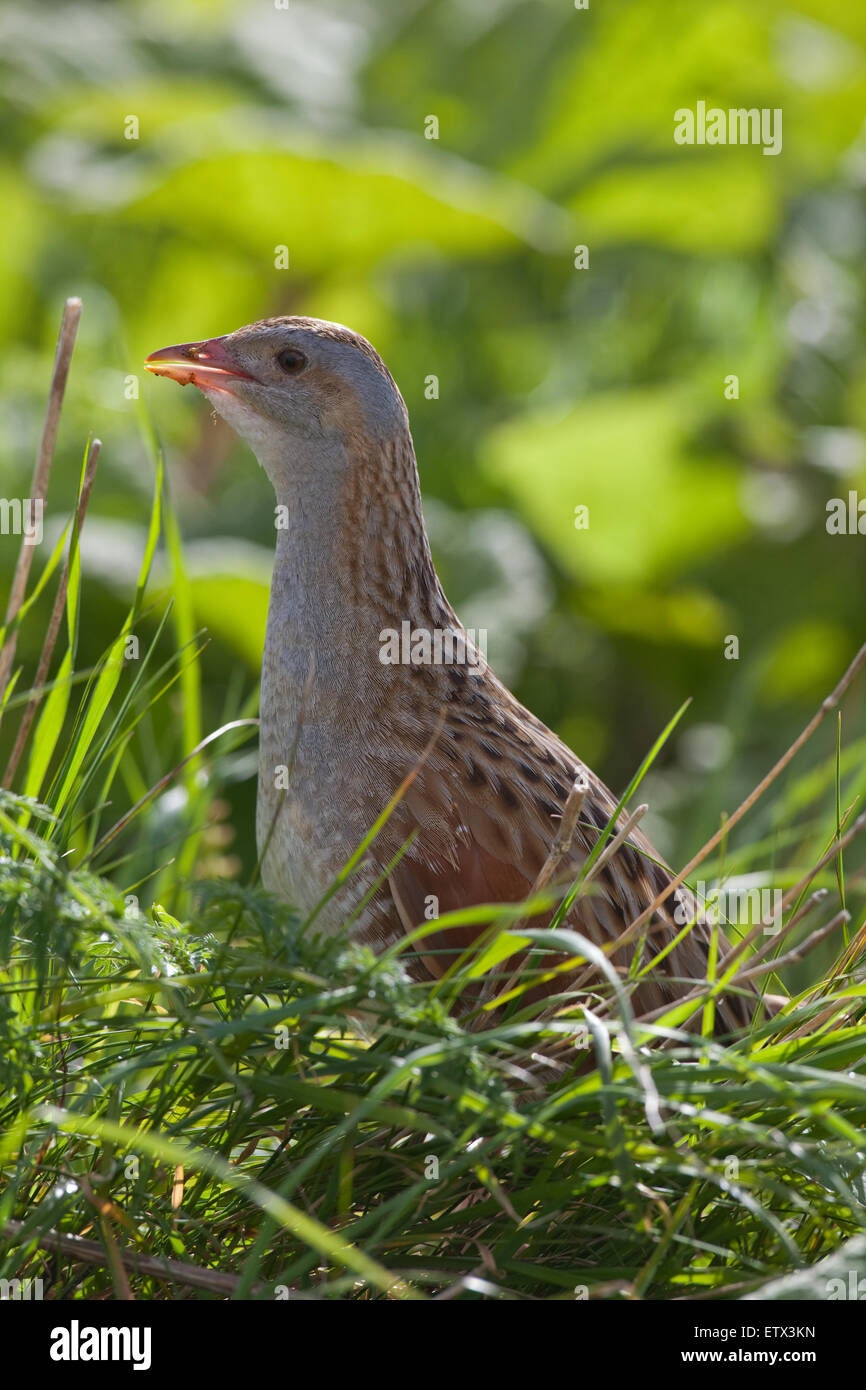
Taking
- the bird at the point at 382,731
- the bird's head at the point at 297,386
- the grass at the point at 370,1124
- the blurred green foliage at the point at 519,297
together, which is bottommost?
the grass at the point at 370,1124

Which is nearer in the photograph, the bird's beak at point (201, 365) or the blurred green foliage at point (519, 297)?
the bird's beak at point (201, 365)

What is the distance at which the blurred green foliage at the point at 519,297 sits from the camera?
15.0ft

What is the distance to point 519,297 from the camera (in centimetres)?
613

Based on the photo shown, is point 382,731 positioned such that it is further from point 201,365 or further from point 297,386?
point 201,365

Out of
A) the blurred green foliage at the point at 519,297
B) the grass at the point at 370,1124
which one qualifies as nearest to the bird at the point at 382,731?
the grass at the point at 370,1124

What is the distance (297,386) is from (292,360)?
46 millimetres

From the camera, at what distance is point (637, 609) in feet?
15.8

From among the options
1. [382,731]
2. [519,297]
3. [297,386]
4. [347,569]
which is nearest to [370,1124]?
[382,731]

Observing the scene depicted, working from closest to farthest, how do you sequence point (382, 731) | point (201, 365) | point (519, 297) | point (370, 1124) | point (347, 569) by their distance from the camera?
point (370, 1124) < point (382, 731) < point (347, 569) < point (201, 365) < point (519, 297)

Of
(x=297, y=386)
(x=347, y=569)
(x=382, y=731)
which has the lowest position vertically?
(x=382, y=731)

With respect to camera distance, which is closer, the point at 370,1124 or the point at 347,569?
the point at 370,1124

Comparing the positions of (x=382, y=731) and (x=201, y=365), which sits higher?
(x=201, y=365)

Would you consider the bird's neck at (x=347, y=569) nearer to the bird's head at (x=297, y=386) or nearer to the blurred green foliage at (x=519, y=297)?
the bird's head at (x=297, y=386)
